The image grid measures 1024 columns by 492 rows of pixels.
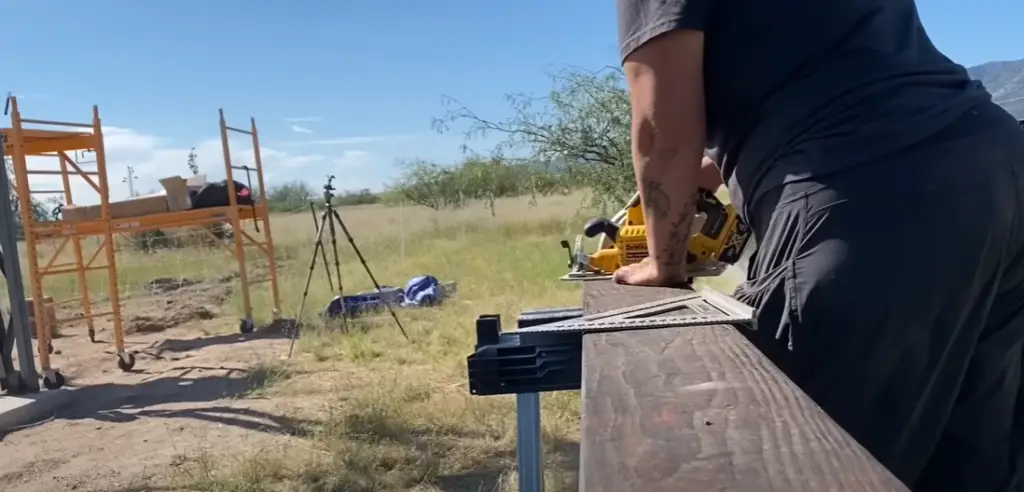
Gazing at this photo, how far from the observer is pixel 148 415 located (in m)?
6.62

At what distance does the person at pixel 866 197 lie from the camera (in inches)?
54.5

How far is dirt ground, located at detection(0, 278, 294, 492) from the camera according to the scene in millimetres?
5172

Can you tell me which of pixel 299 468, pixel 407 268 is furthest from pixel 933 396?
pixel 407 268

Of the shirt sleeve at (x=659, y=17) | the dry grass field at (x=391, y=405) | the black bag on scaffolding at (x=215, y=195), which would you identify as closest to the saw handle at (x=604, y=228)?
the shirt sleeve at (x=659, y=17)

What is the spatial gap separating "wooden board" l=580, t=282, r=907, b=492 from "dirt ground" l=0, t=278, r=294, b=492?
432cm

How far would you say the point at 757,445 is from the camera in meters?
0.81

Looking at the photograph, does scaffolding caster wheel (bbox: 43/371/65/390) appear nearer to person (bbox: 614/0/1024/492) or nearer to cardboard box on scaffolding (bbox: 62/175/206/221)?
A: cardboard box on scaffolding (bbox: 62/175/206/221)

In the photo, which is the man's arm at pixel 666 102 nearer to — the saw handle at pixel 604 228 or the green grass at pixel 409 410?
the saw handle at pixel 604 228

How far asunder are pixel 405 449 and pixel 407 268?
11682mm

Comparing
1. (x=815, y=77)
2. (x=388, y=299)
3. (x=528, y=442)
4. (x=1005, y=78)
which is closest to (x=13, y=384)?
(x=388, y=299)

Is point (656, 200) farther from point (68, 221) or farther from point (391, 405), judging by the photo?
point (68, 221)

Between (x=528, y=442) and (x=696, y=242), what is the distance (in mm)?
708

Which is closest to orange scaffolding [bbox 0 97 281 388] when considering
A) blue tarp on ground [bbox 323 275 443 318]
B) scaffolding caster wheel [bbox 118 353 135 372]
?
scaffolding caster wheel [bbox 118 353 135 372]

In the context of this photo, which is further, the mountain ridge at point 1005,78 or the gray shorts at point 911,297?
the mountain ridge at point 1005,78
